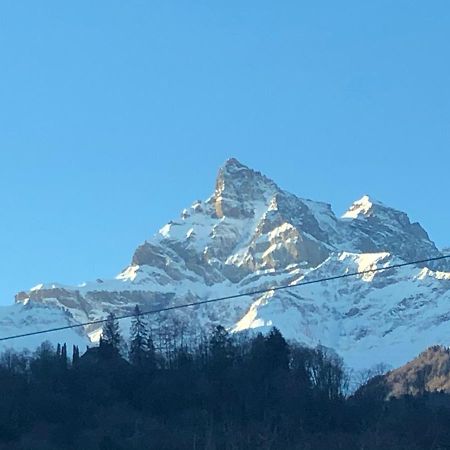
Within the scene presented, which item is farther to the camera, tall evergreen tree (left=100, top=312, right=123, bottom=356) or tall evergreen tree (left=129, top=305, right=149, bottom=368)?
tall evergreen tree (left=129, top=305, right=149, bottom=368)

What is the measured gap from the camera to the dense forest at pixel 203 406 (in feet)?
209

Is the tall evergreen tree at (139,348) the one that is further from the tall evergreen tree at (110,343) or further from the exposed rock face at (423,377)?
the exposed rock face at (423,377)

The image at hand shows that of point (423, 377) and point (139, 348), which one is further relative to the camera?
point (423, 377)

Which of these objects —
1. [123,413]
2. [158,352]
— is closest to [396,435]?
[123,413]

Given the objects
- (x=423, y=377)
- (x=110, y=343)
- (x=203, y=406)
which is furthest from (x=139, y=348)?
(x=423, y=377)

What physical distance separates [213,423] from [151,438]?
7.23 meters

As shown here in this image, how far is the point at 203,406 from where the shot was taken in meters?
76.4

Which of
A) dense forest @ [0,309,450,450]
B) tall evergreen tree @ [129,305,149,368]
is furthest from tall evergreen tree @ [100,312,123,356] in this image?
tall evergreen tree @ [129,305,149,368]

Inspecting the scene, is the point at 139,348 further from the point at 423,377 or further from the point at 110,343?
the point at 423,377

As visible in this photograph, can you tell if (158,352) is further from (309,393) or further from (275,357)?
(309,393)

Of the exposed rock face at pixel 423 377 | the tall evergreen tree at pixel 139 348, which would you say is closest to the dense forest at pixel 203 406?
the tall evergreen tree at pixel 139 348

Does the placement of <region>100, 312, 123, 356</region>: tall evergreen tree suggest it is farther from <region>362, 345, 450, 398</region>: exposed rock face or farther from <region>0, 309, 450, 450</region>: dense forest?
<region>362, 345, 450, 398</region>: exposed rock face

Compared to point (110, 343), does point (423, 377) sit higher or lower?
higher

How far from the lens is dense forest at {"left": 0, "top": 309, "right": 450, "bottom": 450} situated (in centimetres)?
6359
